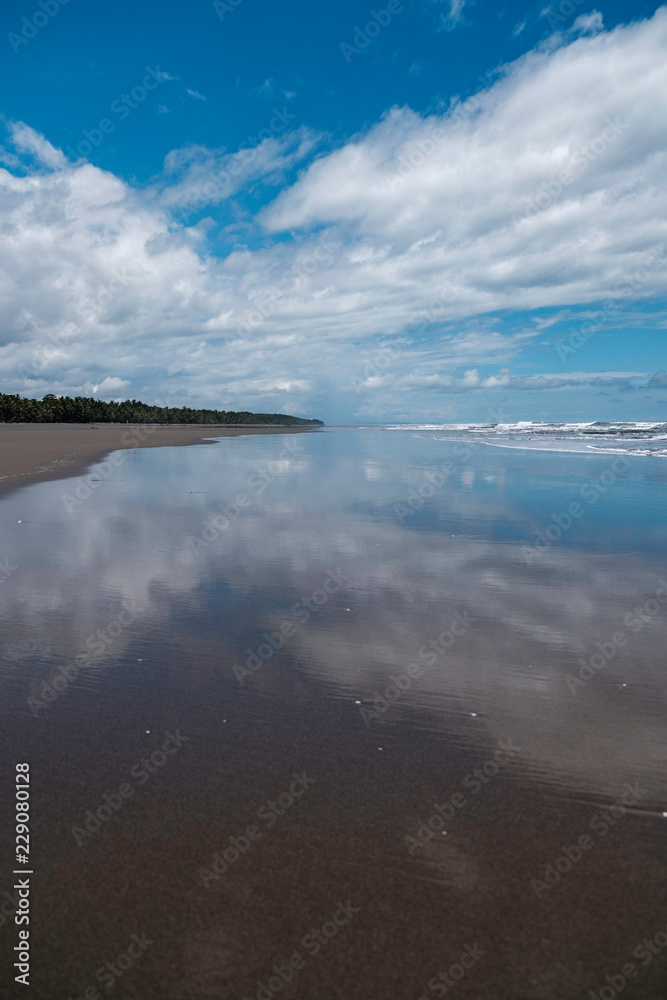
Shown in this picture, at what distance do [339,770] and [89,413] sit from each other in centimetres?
11956

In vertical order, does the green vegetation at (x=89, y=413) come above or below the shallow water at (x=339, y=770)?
above

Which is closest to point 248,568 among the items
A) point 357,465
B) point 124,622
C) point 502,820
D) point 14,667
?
point 124,622

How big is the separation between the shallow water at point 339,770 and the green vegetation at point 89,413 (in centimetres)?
9723

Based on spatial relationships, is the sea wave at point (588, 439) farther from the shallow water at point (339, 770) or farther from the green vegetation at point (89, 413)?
the green vegetation at point (89, 413)

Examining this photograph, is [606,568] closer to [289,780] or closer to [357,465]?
[289,780]

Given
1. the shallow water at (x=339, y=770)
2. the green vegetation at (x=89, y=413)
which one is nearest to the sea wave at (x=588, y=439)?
the shallow water at (x=339, y=770)

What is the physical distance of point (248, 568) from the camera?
9.38 m

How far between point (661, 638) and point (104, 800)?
5.82 metres

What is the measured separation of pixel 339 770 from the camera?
4137mm

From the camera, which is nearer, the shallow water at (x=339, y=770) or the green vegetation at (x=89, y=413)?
the shallow water at (x=339, y=770)

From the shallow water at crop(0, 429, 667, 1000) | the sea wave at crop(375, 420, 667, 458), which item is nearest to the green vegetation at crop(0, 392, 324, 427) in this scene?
the sea wave at crop(375, 420, 667, 458)

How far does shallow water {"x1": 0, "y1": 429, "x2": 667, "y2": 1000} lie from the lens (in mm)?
2783

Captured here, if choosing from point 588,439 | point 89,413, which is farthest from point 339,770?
point 89,413

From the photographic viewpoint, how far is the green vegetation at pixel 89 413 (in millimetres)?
94625
